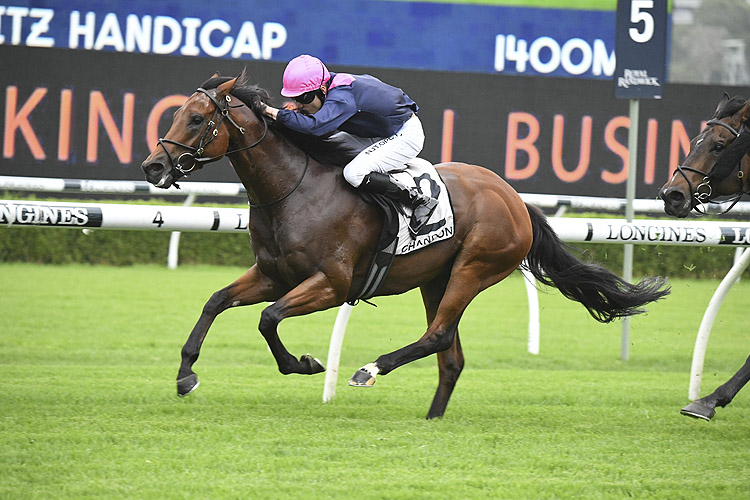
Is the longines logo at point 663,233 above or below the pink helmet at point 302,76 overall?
below

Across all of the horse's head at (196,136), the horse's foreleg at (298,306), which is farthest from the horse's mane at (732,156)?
the horse's head at (196,136)

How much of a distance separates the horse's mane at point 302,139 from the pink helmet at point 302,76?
148 millimetres

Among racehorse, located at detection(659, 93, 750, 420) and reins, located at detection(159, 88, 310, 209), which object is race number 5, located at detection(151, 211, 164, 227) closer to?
reins, located at detection(159, 88, 310, 209)

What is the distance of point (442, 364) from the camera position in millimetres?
4730

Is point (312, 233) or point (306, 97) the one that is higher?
point (306, 97)

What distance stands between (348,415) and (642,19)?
150 inches

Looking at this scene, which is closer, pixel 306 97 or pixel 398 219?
pixel 306 97

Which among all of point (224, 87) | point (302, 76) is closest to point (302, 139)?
point (302, 76)

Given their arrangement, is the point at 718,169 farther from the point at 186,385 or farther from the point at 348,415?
the point at 186,385

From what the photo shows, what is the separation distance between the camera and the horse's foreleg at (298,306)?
413cm

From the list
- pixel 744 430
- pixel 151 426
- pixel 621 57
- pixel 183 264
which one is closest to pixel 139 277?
pixel 183 264

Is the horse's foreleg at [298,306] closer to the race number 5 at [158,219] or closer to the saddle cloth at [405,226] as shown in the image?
the saddle cloth at [405,226]

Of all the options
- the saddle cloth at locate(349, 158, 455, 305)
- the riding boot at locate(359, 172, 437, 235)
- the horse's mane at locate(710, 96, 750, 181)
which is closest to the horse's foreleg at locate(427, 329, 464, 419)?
the saddle cloth at locate(349, 158, 455, 305)

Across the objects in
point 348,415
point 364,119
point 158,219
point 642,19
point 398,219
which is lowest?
point 348,415
